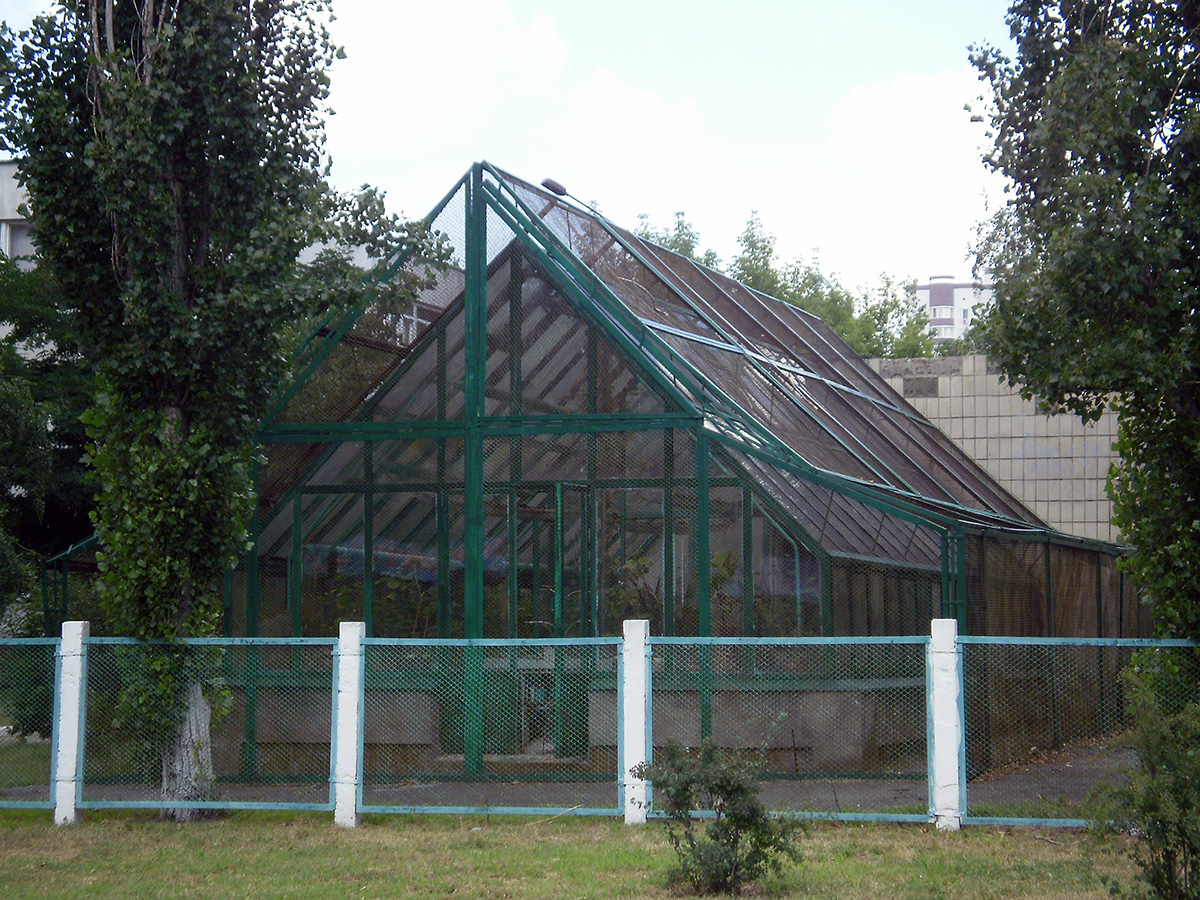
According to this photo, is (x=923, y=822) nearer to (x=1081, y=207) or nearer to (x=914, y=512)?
(x=914, y=512)

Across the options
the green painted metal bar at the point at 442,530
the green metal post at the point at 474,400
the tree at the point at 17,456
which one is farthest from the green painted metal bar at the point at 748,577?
the tree at the point at 17,456

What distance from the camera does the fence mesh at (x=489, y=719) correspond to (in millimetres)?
12812

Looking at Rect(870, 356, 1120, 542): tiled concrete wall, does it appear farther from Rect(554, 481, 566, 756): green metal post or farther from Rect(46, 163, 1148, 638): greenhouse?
Rect(554, 481, 566, 756): green metal post

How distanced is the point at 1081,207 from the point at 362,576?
8396 millimetres

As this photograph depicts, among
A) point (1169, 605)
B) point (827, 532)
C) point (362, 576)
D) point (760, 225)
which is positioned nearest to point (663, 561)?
point (827, 532)

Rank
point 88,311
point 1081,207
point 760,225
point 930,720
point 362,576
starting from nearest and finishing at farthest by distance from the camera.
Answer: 1. point 1081,207
2. point 930,720
3. point 88,311
4. point 362,576
5. point 760,225

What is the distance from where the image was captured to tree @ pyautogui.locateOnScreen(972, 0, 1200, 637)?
381 inches

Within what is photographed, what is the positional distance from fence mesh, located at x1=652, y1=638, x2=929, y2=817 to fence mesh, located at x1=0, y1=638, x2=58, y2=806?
6.55 metres

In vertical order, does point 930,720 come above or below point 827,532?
below

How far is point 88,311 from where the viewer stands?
11.9 metres

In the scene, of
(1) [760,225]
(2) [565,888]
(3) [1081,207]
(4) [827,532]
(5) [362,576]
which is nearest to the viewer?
(2) [565,888]

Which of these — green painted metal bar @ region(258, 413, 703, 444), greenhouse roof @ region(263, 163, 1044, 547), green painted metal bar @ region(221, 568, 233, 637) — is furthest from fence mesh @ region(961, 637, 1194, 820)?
green painted metal bar @ region(221, 568, 233, 637)

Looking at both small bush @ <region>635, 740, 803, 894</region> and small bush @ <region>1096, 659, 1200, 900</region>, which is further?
small bush @ <region>635, 740, 803, 894</region>

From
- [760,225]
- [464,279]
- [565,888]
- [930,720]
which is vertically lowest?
[565,888]
